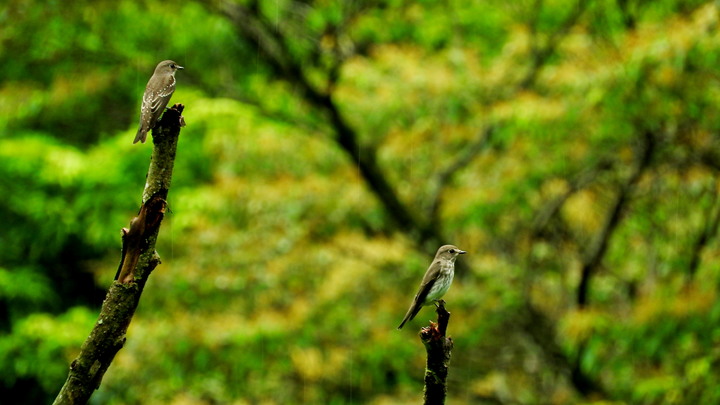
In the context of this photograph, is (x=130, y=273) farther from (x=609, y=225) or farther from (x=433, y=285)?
(x=609, y=225)

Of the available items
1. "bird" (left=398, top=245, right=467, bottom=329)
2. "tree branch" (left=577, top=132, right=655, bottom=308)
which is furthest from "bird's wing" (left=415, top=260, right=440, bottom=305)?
Answer: "tree branch" (left=577, top=132, right=655, bottom=308)

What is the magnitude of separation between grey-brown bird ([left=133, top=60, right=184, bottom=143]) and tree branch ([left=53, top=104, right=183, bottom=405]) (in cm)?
15

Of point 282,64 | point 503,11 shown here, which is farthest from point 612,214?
point 282,64

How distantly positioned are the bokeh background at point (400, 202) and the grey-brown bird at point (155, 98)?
3.88 metres

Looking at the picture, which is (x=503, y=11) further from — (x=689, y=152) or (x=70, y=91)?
(x=70, y=91)

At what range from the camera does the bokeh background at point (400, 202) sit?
25.0 ft

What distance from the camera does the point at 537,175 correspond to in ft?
27.5

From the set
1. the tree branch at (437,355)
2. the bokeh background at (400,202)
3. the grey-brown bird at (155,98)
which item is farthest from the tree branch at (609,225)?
the tree branch at (437,355)

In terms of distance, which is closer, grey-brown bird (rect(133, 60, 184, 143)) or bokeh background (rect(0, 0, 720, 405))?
grey-brown bird (rect(133, 60, 184, 143))

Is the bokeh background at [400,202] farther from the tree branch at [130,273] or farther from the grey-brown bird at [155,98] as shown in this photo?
the tree branch at [130,273]

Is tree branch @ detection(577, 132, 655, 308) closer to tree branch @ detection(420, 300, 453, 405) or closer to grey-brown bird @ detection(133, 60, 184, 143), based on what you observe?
grey-brown bird @ detection(133, 60, 184, 143)

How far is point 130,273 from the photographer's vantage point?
123 inches

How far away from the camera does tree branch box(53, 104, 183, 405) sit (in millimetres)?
3072

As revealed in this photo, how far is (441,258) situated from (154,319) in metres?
6.48
